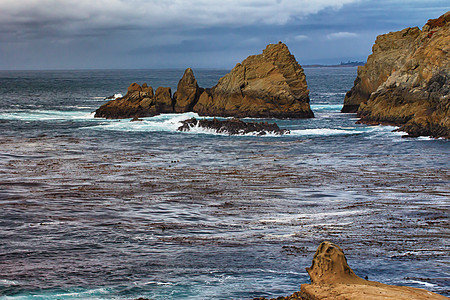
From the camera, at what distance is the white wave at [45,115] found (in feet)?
248

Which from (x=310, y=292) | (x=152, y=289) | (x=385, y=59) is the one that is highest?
(x=385, y=59)

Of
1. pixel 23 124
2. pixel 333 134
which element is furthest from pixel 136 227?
pixel 23 124

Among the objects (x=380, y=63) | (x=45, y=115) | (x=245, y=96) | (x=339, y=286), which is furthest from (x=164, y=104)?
(x=339, y=286)

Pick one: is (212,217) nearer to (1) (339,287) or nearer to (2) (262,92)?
(1) (339,287)

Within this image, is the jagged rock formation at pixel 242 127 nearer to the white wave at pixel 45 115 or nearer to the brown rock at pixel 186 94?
the brown rock at pixel 186 94

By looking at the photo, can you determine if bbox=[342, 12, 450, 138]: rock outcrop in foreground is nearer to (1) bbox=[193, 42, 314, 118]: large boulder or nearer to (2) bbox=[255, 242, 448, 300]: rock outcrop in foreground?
(1) bbox=[193, 42, 314, 118]: large boulder

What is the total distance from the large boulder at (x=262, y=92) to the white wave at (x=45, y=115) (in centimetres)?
1644

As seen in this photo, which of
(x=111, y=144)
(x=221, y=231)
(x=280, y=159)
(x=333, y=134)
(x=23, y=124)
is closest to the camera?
(x=221, y=231)

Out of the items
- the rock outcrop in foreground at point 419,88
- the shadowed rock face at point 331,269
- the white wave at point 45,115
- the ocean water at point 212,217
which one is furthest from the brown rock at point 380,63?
the shadowed rock face at point 331,269

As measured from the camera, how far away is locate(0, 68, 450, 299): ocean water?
16141 mm

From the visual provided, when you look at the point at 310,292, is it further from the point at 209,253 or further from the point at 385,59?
the point at 385,59

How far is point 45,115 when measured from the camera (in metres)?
80.4

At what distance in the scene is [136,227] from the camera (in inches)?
862

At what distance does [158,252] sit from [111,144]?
3335cm
